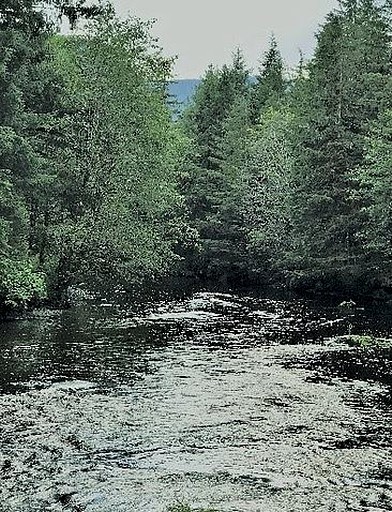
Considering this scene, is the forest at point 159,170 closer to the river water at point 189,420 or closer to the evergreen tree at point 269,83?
the river water at point 189,420

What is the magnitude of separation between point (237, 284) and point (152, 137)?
54.3 feet

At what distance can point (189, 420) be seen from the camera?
526 inches

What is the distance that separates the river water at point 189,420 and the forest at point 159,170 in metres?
5.39

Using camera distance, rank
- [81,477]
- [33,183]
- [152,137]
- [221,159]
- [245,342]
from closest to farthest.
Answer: [81,477]
[245,342]
[33,183]
[152,137]
[221,159]

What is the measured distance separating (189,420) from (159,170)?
73.5 ft

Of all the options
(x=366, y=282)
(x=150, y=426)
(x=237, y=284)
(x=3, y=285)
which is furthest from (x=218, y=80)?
(x=150, y=426)

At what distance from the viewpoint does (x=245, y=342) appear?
22141mm

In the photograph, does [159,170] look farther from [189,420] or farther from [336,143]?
[189,420]

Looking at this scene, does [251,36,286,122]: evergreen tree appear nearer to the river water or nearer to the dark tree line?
the dark tree line

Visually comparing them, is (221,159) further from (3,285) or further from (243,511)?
(243,511)

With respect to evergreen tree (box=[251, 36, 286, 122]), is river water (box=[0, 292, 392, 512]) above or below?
below

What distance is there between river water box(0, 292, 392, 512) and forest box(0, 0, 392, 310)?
5.39m

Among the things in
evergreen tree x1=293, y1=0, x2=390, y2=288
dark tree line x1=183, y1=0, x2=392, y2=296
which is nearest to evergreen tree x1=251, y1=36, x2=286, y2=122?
dark tree line x1=183, y1=0, x2=392, y2=296

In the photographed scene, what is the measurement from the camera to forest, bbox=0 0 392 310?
25.2 metres
